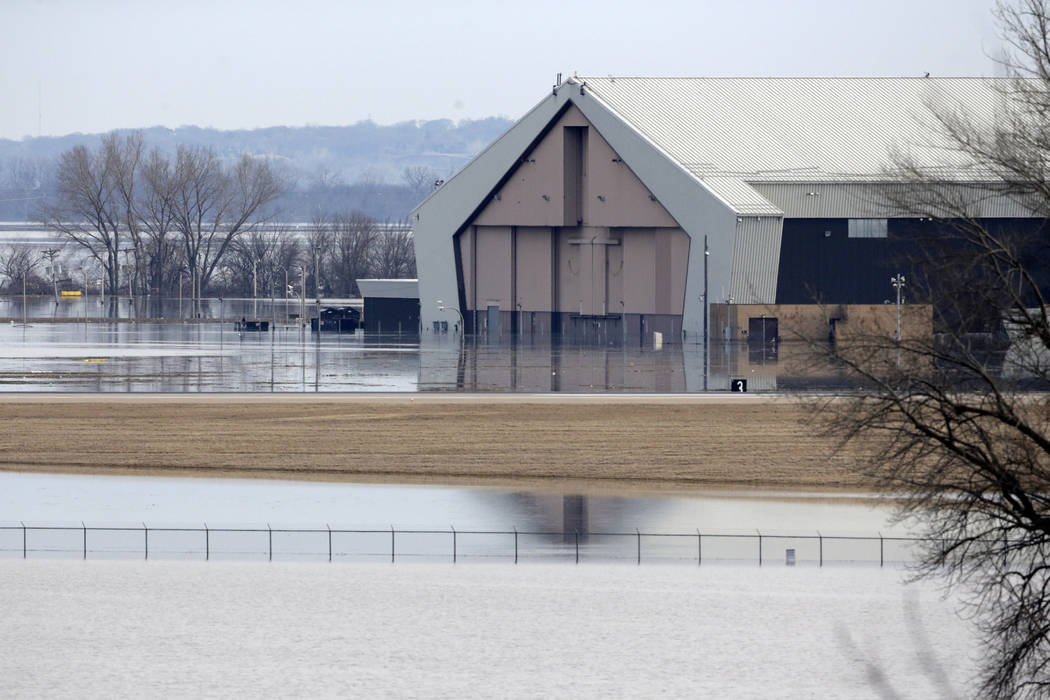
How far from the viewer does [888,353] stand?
21.7 metres

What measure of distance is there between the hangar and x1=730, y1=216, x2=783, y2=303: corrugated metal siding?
0.10 meters

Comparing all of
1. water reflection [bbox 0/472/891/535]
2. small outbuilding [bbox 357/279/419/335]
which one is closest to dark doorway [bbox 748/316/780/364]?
small outbuilding [bbox 357/279/419/335]

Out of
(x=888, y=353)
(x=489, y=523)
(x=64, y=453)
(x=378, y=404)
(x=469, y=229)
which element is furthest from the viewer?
(x=469, y=229)

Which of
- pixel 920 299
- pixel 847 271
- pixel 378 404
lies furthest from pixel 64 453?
pixel 847 271

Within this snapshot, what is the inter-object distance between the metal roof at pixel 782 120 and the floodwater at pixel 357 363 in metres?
13.9

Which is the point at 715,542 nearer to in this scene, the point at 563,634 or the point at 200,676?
the point at 563,634

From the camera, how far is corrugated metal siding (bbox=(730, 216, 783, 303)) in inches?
3935

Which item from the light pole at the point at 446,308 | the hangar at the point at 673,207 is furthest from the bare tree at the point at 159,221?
the light pole at the point at 446,308

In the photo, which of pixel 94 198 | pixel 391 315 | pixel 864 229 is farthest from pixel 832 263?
pixel 94 198

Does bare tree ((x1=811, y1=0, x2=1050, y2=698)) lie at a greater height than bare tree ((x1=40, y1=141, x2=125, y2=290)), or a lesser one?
lesser

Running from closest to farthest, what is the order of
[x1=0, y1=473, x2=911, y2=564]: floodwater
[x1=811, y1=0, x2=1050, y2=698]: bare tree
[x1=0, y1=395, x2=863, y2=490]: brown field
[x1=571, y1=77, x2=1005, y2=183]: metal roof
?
1. [x1=811, y1=0, x2=1050, y2=698]: bare tree
2. [x1=0, y1=473, x2=911, y2=564]: floodwater
3. [x1=0, y1=395, x2=863, y2=490]: brown field
4. [x1=571, y1=77, x2=1005, y2=183]: metal roof

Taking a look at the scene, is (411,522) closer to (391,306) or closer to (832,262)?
(832,262)

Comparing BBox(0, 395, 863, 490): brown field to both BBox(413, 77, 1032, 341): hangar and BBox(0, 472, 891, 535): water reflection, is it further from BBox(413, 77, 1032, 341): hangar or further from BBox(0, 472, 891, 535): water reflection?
BBox(413, 77, 1032, 341): hangar

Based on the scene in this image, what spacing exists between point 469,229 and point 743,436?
7077 cm
